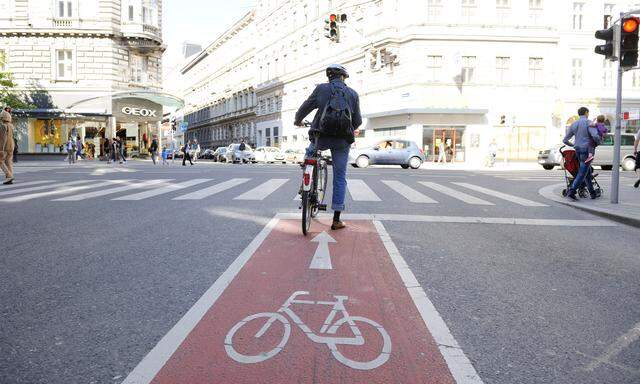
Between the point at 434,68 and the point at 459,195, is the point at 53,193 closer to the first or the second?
the point at 459,195

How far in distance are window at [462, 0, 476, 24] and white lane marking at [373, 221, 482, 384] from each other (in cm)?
3384

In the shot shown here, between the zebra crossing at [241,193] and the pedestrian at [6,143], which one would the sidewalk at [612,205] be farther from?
the pedestrian at [6,143]

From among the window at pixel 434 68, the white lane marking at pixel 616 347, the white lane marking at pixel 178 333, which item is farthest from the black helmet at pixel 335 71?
the window at pixel 434 68

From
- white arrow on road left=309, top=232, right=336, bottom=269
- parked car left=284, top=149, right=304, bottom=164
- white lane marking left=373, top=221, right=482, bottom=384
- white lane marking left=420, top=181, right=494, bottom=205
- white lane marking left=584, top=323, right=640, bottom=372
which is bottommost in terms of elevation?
white lane marking left=584, top=323, right=640, bottom=372

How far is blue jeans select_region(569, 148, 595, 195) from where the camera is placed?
9906mm

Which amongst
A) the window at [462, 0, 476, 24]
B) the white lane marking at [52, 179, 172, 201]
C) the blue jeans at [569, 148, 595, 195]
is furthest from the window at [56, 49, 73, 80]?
the blue jeans at [569, 148, 595, 195]

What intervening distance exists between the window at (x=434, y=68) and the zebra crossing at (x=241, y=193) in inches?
919

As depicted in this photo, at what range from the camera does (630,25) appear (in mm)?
9219

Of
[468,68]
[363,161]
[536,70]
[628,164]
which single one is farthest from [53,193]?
[536,70]

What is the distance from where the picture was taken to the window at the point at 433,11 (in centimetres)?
3494

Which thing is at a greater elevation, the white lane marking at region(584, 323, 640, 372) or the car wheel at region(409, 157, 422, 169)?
the car wheel at region(409, 157, 422, 169)

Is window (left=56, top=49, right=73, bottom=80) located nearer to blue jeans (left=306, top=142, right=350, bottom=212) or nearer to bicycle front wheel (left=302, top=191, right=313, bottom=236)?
blue jeans (left=306, top=142, right=350, bottom=212)

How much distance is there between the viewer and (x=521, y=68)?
35.2 m

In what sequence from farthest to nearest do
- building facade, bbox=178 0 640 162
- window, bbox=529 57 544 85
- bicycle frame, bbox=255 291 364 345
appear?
window, bbox=529 57 544 85
building facade, bbox=178 0 640 162
bicycle frame, bbox=255 291 364 345
